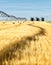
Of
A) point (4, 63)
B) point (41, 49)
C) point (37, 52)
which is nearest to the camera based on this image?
point (4, 63)

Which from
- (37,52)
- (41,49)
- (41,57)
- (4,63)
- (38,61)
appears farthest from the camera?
(41,49)

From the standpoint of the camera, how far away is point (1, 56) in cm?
1235

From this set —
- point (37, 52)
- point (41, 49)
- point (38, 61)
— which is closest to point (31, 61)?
point (38, 61)

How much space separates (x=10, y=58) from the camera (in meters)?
11.7

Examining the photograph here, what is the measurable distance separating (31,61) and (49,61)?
1008mm

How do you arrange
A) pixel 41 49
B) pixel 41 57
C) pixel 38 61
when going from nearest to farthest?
1. pixel 38 61
2. pixel 41 57
3. pixel 41 49

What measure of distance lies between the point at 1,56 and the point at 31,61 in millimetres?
1644

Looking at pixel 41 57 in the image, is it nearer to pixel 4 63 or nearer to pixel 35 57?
pixel 35 57

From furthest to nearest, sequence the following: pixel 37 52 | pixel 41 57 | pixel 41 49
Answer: pixel 41 49 → pixel 37 52 → pixel 41 57

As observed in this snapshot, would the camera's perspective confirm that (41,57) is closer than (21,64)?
No

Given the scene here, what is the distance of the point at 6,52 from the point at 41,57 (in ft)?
5.89

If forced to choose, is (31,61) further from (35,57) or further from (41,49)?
(41,49)

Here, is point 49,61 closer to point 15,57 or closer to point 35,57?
point 35,57

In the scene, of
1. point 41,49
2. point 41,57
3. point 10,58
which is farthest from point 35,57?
point 41,49
